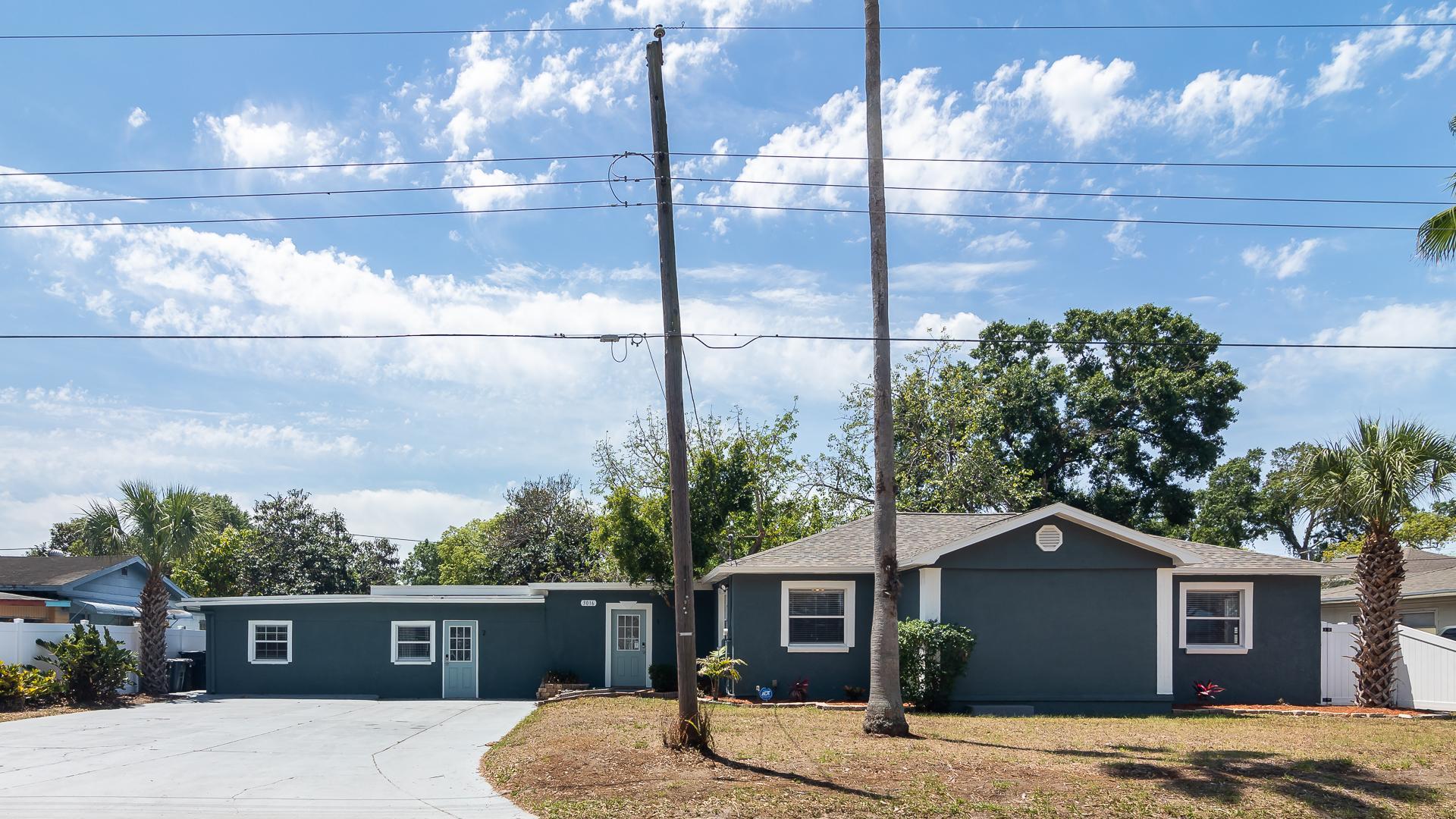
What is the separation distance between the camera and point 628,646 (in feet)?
90.0

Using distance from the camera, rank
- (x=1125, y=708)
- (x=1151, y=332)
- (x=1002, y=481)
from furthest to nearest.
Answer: (x=1151, y=332)
(x=1002, y=481)
(x=1125, y=708)

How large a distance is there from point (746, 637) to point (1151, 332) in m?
28.8

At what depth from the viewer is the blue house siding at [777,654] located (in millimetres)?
21781

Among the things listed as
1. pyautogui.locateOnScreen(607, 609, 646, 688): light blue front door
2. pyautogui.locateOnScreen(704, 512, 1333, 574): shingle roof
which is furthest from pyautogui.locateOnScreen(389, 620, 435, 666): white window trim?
pyautogui.locateOnScreen(704, 512, 1333, 574): shingle roof

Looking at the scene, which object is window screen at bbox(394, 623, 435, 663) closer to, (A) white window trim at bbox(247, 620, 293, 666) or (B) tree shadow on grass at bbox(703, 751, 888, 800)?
(A) white window trim at bbox(247, 620, 293, 666)

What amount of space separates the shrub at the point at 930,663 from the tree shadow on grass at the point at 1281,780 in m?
6.28

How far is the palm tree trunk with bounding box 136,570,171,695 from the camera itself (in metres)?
26.8

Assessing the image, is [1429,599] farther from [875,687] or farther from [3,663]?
[3,663]

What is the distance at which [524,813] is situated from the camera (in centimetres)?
1044

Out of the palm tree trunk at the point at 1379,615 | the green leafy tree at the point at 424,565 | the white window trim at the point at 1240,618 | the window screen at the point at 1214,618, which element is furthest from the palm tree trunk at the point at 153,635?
the green leafy tree at the point at 424,565

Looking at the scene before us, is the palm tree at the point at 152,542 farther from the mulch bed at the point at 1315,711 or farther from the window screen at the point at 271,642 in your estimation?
the mulch bed at the point at 1315,711

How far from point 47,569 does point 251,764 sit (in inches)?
887

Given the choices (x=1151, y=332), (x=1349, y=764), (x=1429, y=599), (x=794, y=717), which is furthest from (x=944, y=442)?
(x=1349, y=764)

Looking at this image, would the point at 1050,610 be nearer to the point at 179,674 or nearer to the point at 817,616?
the point at 817,616
